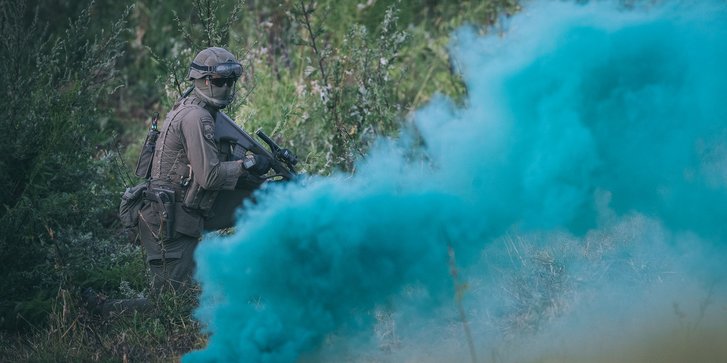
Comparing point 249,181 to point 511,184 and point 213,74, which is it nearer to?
point 213,74

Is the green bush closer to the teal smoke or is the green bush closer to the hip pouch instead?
the hip pouch

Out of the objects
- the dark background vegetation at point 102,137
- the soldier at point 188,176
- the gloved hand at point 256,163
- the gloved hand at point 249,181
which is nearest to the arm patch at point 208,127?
the soldier at point 188,176

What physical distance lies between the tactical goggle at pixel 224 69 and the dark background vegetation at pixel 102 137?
123cm

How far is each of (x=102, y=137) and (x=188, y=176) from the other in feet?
5.74

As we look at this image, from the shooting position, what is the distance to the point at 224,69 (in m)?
5.99

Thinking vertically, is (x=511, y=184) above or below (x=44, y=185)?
below

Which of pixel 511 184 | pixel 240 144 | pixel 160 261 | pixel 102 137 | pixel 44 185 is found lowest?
pixel 511 184

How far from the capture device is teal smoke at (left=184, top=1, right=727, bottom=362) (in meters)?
5.12

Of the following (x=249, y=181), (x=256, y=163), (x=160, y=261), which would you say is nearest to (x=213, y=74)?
(x=256, y=163)

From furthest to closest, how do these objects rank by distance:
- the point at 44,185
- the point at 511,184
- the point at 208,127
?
1. the point at 44,185
2. the point at 208,127
3. the point at 511,184

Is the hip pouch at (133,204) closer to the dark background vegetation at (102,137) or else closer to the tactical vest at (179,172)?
the tactical vest at (179,172)

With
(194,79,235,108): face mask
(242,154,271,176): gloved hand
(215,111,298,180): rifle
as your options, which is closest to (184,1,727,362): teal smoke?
(242,154,271,176): gloved hand

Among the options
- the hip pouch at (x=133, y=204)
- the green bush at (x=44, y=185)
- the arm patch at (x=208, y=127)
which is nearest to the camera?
the arm patch at (x=208, y=127)

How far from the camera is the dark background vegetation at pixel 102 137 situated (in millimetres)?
6117
